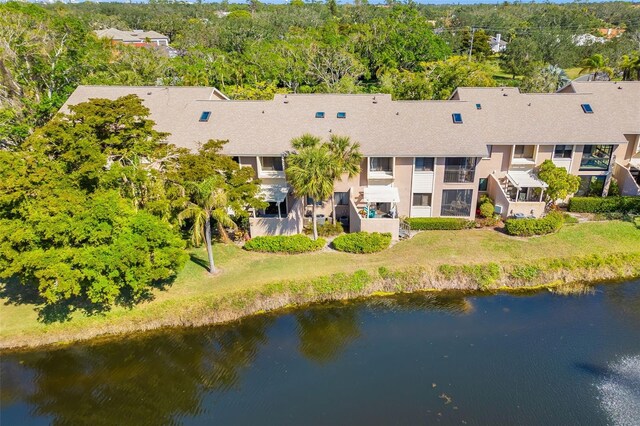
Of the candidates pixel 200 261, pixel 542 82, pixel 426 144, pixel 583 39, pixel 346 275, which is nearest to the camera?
pixel 346 275

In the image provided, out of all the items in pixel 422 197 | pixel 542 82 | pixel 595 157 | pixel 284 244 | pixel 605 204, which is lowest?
pixel 284 244

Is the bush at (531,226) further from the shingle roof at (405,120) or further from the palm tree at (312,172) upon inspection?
the palm tree at (312,172)

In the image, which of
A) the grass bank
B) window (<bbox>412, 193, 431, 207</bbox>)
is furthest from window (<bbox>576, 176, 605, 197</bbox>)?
window (<bbox>412, 193, 431, 207</bbox>)

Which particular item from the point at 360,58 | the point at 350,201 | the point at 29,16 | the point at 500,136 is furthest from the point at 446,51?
the point at 29,16

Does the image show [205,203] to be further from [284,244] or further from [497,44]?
[497,44]

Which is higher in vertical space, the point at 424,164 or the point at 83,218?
the point at 424,164

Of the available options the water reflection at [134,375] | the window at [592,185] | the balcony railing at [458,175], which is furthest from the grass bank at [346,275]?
the window at [592,185]

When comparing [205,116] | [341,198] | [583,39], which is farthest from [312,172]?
[583,39]
